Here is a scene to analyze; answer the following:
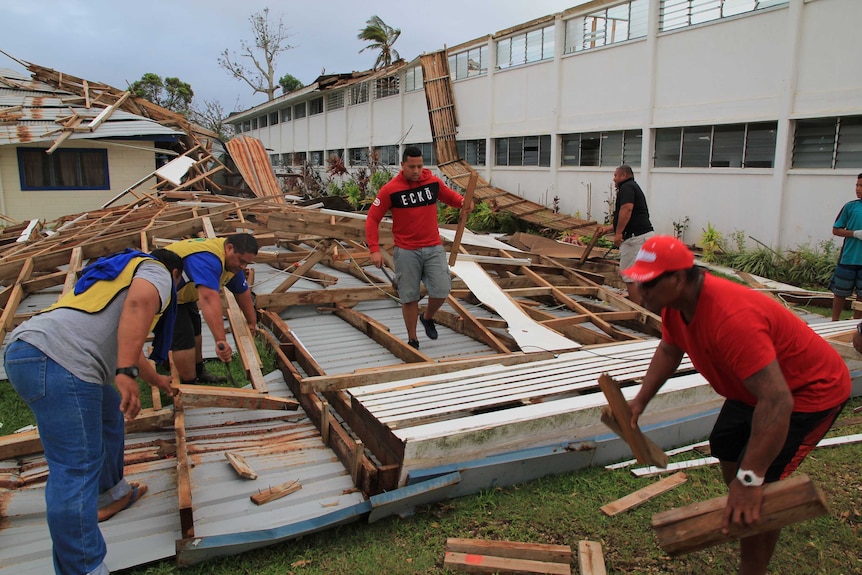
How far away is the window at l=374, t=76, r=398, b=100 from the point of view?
2383 centimetres

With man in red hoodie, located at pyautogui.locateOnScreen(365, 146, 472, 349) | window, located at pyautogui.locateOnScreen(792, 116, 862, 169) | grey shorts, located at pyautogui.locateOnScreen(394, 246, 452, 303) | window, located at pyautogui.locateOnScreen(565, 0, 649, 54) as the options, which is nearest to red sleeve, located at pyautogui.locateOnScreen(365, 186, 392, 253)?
man in red hoodie, located at pyautogui.locateOnScreen(365, 146, 472, 349)

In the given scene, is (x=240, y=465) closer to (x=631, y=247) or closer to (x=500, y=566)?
(x=500, y=566)

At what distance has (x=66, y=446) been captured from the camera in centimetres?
267

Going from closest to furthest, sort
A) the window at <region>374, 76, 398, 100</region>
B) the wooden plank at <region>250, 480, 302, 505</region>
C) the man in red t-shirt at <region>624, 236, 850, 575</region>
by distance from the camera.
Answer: the man in red t-shirt at <region>624, 236, 850, 575</region>, the wooden plank at <region>250, 480, 302, 505</region>, the window at <region>374, 76, 398, 100</region>

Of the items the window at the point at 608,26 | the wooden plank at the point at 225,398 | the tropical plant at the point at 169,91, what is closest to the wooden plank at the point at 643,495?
the wooden plank at the point at 225,398

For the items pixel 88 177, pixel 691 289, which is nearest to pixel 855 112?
pixel 691 289

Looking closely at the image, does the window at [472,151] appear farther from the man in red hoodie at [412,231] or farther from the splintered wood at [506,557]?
the splintered wood at [506,557]

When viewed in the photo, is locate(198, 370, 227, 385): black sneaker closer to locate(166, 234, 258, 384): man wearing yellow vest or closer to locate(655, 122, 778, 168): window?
locate(166, 234, 258, 384): man wearing yellow vest

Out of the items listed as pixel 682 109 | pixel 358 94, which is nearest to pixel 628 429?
pixel 682 109

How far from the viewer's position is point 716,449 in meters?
2.72

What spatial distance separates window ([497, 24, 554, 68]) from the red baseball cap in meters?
15.6

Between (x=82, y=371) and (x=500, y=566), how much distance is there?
2201 mm

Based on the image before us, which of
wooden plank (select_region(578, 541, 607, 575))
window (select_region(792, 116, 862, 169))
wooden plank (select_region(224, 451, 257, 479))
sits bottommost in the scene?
wooden plank (select_region(578, 541, 607, 575))

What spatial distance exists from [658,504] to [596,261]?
6948mm
